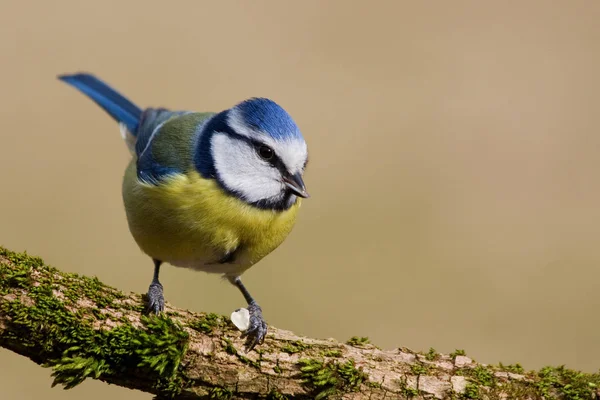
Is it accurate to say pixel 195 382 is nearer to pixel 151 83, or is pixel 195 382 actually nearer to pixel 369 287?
pixel 369 287

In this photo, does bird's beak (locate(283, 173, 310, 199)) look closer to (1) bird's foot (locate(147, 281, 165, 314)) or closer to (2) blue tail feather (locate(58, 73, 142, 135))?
(1) bird's foot (locate(147, 281, 165, 314))

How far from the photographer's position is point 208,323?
94.2 inches

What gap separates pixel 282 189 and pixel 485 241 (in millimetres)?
3912

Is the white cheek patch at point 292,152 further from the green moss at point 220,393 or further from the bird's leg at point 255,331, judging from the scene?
the green moss at point 220,393

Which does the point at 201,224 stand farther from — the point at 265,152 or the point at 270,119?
the point at 270,119

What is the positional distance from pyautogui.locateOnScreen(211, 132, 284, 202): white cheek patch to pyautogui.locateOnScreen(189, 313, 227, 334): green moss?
56 cm

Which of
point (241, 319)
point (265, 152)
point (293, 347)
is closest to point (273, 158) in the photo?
point (265, 152)

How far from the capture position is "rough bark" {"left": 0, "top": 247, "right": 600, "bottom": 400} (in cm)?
213

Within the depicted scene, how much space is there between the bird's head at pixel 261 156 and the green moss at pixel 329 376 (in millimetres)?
683

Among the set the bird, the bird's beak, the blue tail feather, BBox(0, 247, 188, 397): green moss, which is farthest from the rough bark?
the blue tail feather

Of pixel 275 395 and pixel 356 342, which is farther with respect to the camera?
pixel 356 342

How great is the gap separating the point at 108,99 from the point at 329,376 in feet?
8.78

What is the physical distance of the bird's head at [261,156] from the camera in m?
2.78

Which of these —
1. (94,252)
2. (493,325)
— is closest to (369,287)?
(493,325)
